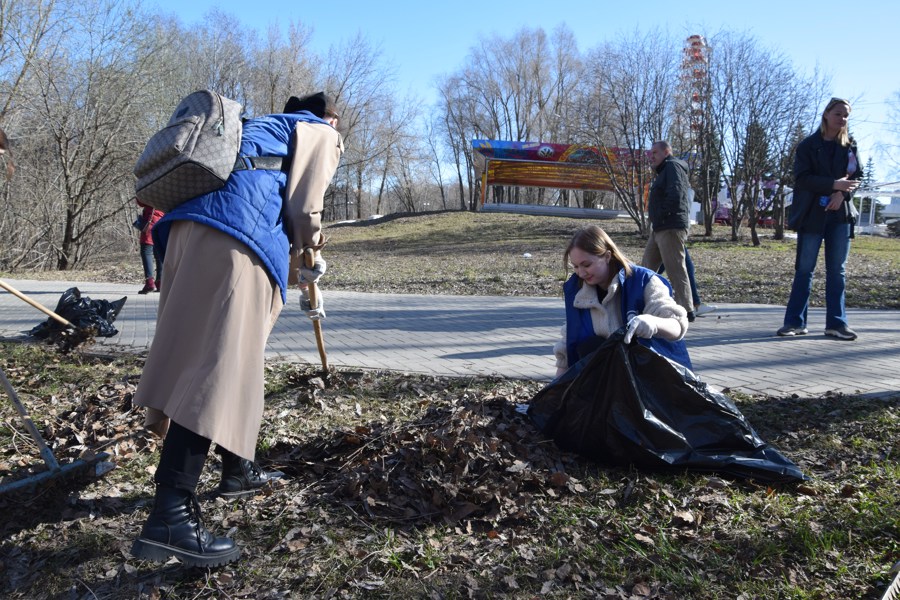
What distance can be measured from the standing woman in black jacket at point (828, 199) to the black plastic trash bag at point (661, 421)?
379 centimetres

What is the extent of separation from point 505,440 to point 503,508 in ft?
1.64

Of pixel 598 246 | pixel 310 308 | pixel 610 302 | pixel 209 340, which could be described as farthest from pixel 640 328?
pixel 209 340

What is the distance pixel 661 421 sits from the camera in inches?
124

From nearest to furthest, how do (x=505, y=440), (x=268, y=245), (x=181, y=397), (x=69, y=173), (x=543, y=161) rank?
(x=181, y=397) → (x=268, y=245) → (x=505, y=440) → (x=69, y=173) → (x=543, y=161)

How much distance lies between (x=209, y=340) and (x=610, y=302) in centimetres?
203

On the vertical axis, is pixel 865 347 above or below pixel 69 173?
below

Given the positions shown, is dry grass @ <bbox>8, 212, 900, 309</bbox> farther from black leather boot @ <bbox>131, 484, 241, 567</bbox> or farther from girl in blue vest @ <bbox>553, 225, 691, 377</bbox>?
black leather boot @ <bbox>131, 484, 241, 567</bbox>

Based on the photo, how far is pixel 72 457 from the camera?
3.57m

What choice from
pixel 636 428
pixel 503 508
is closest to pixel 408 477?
pixel 503 508

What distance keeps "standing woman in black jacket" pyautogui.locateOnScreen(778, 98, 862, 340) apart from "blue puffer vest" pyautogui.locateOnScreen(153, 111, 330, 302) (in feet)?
17.5

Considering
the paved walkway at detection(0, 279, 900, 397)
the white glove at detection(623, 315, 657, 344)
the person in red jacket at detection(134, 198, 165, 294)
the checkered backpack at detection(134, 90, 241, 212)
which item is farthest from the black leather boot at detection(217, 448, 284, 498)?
the person in red jacket at detection(134, 198, 165, 294)

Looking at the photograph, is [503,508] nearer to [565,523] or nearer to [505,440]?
[565,523]

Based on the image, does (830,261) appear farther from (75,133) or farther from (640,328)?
(75,133)

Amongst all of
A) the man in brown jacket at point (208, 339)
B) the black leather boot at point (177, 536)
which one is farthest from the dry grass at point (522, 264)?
the black leather boot at point (177, 536)
